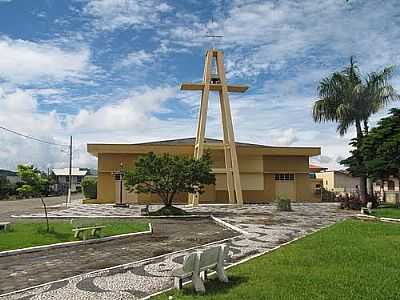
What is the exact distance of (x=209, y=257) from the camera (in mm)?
7527

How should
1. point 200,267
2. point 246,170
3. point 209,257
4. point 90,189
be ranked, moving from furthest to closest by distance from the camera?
1. point 90,189
2. point 246,170
3. point 209,257
4. point 200,267

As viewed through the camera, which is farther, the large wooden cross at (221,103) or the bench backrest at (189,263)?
the large wooden cross at (221,103)

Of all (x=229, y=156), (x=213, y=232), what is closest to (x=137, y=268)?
(x=213, y=232)

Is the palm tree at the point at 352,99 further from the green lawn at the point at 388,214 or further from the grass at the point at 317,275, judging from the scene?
the grass at the point at 317,275

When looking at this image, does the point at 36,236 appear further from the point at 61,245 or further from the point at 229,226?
the point at 229,226

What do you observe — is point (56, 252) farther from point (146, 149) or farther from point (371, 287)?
point (146, 149)

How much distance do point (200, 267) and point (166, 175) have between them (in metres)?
18.1

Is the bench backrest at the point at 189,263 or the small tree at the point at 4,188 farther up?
the small tree at the point at 4,188

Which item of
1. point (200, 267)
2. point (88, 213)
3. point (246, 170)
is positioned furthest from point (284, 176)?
point (200, 267)

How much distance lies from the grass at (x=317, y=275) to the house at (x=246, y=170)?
26610mm

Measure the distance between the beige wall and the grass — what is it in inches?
1074

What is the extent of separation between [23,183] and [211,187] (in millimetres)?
24433

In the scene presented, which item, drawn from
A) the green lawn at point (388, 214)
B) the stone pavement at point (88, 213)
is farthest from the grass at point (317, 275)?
the stone pavement at point (88, 213)

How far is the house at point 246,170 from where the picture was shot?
124 feet
